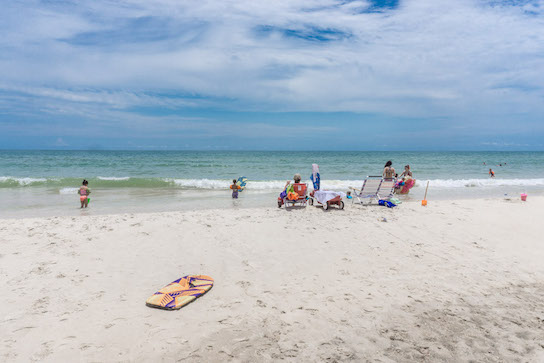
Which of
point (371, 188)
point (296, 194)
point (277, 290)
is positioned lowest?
point (277, 290)

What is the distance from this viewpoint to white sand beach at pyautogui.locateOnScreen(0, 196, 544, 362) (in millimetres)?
3234

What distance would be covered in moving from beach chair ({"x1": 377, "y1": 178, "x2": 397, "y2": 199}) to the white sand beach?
2914 mm

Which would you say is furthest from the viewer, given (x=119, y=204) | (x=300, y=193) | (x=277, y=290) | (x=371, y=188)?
(x=119, y=204)

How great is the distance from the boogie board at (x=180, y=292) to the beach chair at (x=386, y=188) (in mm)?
7656

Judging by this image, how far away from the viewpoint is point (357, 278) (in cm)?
488

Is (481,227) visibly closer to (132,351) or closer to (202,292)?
(202,292)

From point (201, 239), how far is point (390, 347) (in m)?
4.28

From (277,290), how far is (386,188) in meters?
7.51

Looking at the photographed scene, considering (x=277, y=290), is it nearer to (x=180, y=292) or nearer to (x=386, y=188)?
(x=180, y=292)

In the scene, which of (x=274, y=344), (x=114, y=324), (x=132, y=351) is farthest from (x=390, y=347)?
(x=114, y=324)

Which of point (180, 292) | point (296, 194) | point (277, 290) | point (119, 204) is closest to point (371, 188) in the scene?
point (296, 194)

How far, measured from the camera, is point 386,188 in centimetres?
1080

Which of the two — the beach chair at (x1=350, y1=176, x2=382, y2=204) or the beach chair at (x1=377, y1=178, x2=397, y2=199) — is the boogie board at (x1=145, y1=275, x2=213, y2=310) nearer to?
the beach chair at (x1=350, y1=176, x2=382, y2=204)

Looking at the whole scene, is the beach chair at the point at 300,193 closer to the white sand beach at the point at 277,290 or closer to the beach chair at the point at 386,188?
the white sand beach at the point at 277,290
